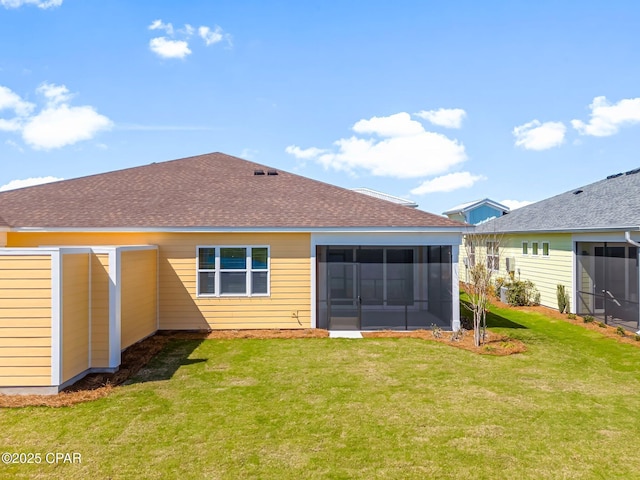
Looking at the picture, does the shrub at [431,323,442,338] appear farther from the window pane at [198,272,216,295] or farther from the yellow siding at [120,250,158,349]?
the yellow siding at [120,250,158,349]

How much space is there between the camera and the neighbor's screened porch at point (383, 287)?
38.8ft

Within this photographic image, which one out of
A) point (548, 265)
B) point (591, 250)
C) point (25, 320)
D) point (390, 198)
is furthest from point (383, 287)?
point (390, 198)

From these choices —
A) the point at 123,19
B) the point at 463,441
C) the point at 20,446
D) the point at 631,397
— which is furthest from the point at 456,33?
the point at 20,446

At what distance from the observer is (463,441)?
513cm

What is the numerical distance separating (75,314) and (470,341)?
918cm

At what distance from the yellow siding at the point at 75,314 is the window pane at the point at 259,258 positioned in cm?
461

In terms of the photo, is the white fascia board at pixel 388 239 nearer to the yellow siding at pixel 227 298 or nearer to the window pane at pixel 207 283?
the yellow siding at pixel 227 298

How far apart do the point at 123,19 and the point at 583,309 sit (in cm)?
1760

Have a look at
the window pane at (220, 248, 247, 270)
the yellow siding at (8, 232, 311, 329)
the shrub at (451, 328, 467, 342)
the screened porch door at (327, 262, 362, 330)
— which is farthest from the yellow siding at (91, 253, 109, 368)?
the shrub at (451, 328, 467, 342)

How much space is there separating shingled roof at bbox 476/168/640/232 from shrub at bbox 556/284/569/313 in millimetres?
2234

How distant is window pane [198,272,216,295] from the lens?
458 inches

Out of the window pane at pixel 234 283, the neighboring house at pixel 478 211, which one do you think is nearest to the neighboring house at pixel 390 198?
the neighboring house at pixel 478 211

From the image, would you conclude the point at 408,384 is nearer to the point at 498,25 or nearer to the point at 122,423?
the point at 122,423

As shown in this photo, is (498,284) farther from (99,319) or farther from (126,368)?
(99,319)
